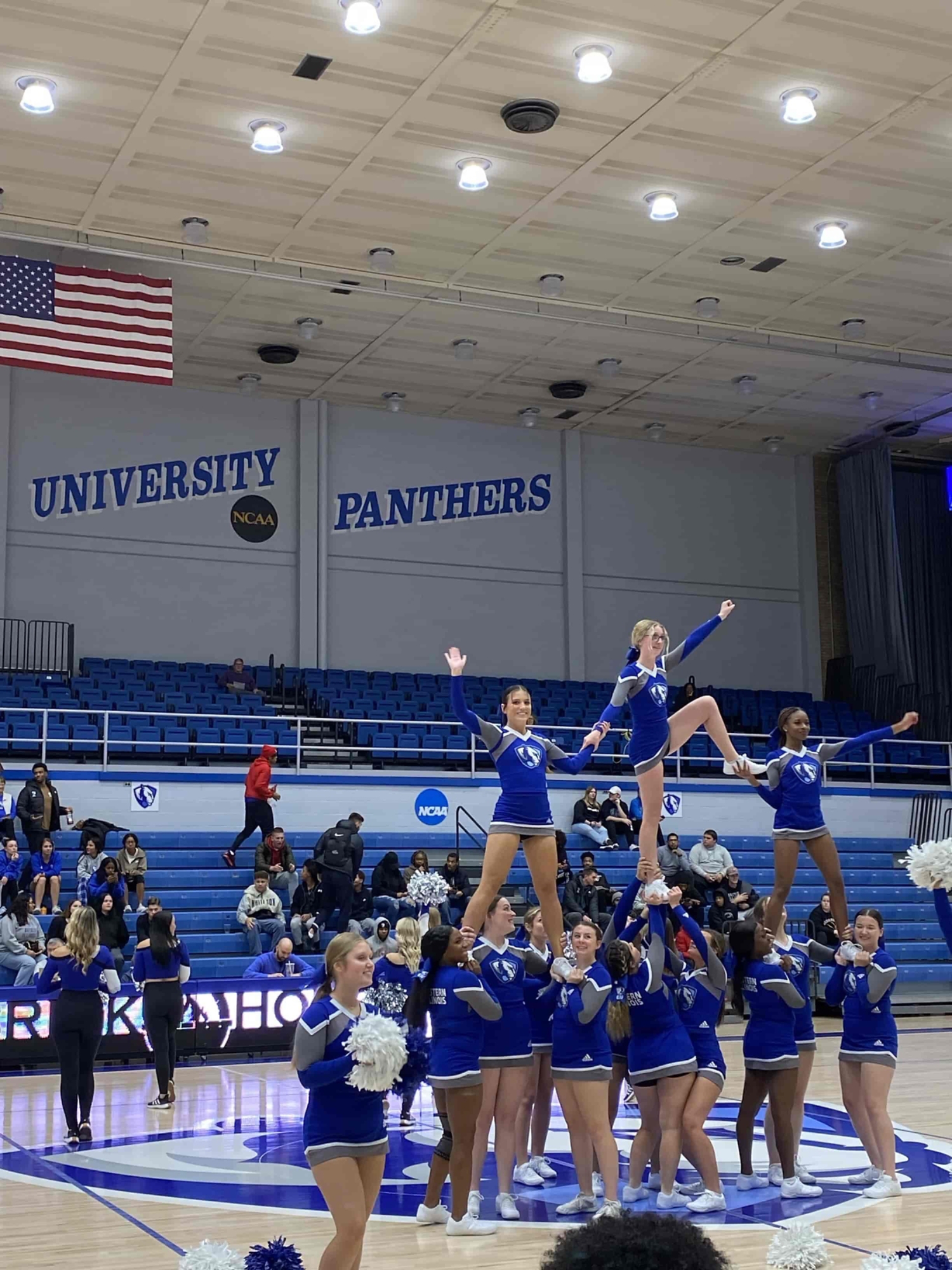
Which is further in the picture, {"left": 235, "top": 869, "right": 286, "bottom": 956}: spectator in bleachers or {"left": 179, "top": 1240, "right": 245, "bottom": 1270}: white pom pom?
{"left": 235, "top": 869, "right": 286, "bottom": 956}: spectator in bleachers

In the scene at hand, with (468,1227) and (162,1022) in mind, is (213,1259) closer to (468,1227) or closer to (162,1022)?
(468,1227)

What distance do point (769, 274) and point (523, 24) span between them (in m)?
6.92

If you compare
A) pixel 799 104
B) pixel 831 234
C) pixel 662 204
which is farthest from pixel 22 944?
pixel 831 234

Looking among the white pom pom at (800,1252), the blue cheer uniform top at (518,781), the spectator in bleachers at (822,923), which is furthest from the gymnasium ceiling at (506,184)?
the white pom pom at (800,1252)

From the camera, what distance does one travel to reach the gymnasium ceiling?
45.2 feet

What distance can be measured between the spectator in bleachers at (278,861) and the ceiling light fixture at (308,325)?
7.66 meters

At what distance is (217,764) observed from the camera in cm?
2131

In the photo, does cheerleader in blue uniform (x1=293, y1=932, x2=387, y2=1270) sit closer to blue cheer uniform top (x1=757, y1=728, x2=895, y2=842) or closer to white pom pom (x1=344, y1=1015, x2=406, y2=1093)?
white pom pom (x1=344, y1=1015, x2=406, y2=1093)

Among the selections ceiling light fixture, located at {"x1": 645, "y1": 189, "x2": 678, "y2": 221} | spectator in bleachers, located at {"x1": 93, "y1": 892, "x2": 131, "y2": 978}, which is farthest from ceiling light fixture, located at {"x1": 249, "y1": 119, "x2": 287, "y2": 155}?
spectator in bleachers, located at {"x1": 93, "y1": 892, "x2": 131, "y2": 978}

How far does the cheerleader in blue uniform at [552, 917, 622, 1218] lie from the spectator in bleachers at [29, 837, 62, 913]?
10.0 m

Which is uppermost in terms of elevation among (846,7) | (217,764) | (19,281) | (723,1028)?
(846,7)

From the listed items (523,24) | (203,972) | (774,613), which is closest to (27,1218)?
(203,972)

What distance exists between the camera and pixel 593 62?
46.0 ft

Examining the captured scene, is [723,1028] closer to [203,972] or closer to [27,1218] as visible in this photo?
[203,972]
